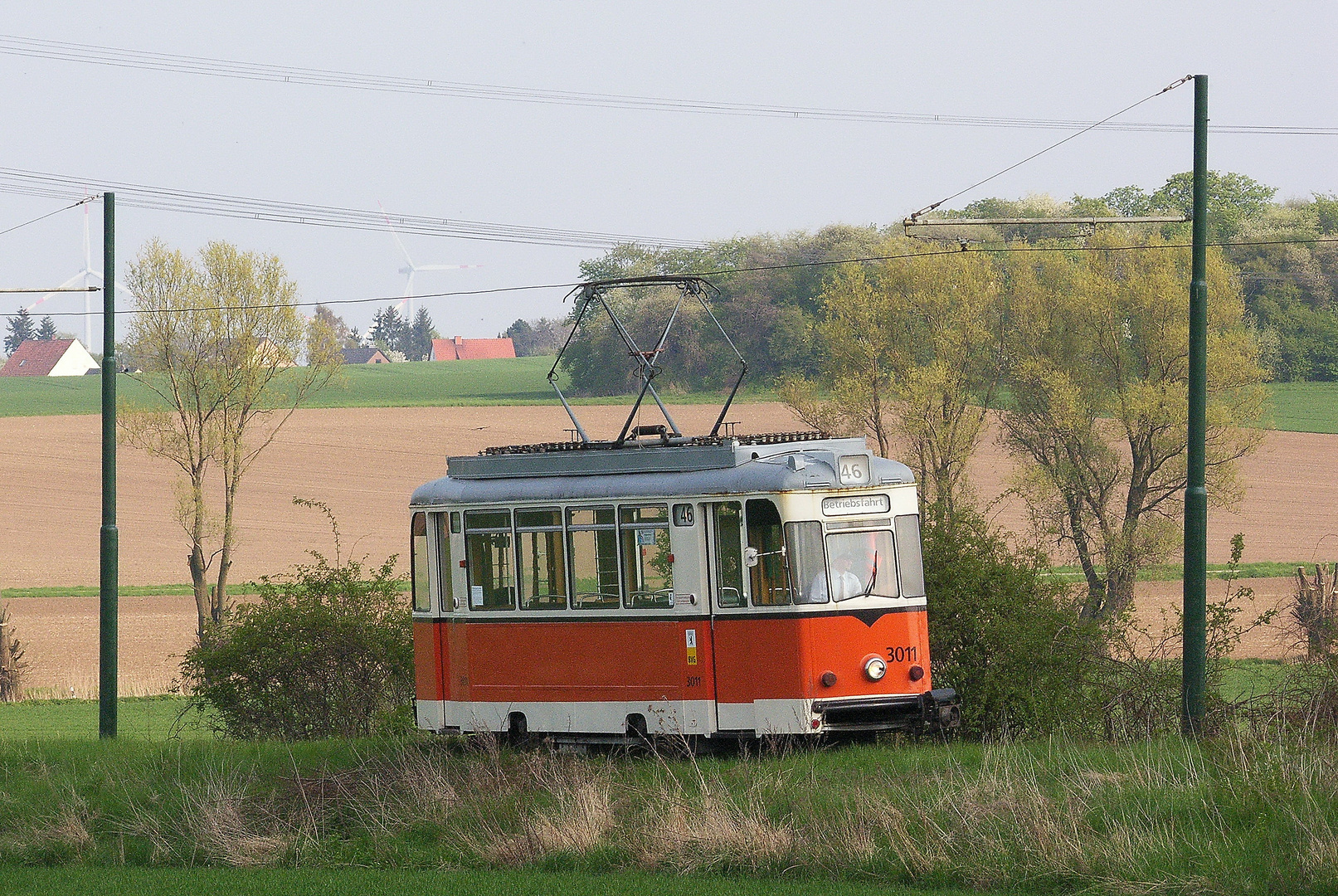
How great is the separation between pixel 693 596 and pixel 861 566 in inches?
63.9

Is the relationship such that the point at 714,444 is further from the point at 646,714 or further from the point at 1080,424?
the point at 1080,424

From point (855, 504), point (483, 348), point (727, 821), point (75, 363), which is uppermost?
point (483, 348)

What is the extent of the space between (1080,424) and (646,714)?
3361 cm

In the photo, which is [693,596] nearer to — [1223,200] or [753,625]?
[753,625]

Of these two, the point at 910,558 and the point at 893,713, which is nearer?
the point at 893,713

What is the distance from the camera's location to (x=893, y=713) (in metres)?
14.5

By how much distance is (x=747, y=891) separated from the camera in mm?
10367

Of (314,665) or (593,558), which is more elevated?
(593,558)

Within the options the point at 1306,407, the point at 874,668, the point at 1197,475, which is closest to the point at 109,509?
the point at 874,668

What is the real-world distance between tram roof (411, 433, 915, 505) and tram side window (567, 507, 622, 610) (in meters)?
0.22

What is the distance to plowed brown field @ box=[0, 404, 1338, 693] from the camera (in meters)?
41.8

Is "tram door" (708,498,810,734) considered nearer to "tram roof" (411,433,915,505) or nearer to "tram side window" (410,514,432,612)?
"tram roof" (411,433,915,505)

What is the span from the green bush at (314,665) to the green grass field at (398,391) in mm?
60218

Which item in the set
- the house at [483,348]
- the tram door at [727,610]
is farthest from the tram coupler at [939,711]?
the house at [483,348]
